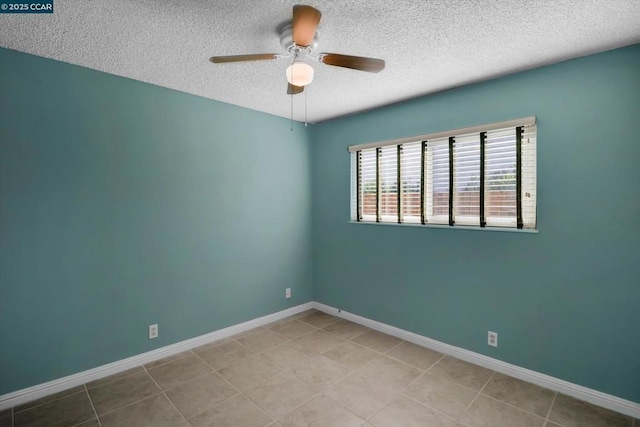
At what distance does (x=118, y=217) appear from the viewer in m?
2.58

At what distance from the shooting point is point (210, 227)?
3.18m

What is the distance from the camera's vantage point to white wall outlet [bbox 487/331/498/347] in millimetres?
2602

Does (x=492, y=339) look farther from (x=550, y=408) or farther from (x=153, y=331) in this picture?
(x=153, y=331)

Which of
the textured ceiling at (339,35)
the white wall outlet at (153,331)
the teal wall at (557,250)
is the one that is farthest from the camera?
the white wall outlet at (153,331)

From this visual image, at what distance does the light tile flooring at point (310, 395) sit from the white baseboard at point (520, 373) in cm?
6

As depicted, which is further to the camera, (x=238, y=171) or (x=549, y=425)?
(x=238, y=171)

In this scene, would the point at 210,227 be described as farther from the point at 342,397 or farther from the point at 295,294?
the point at 342,397

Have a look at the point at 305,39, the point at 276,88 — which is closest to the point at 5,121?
the point at 276,88

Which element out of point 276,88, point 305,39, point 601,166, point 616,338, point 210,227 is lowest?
point 616,338

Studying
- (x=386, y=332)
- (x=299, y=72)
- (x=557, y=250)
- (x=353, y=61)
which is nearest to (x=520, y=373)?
(x=557, y=250)

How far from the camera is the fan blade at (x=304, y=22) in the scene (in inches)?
56.8

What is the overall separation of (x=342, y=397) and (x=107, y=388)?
71.4 inches

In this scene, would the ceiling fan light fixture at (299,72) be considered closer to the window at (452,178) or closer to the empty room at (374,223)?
the empty room at (374,223)

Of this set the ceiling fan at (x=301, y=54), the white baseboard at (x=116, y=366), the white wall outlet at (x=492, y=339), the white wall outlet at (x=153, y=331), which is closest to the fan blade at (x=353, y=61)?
the ceiling fan at (x=301, y=54)
